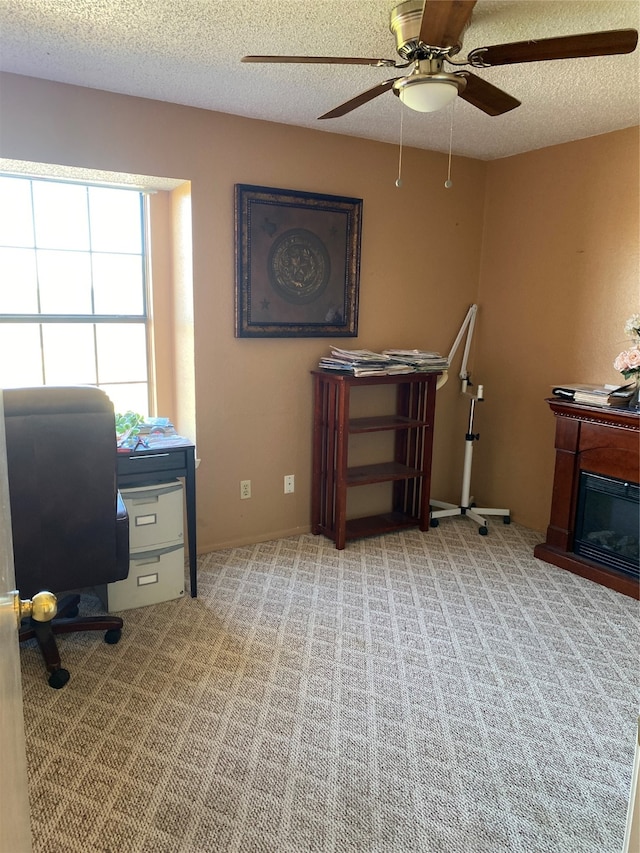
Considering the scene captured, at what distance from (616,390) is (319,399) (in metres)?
1.63

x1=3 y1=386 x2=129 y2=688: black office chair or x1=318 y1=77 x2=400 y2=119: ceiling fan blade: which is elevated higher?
x1=318 y1=77 x2=400 y2=119: ceiling fan blade

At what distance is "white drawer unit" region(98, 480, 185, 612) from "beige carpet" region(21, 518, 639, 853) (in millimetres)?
83

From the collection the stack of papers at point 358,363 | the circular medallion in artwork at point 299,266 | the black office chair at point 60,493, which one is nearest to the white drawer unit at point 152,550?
the black office chair at point 60,493

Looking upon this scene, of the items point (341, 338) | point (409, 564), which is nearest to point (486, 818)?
point (409, 564)

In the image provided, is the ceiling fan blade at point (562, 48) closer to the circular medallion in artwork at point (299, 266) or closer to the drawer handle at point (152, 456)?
the circular medallion in artwork at point (299, 266)

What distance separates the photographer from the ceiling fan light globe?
1.77 metres

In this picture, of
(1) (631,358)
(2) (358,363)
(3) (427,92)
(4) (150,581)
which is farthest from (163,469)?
(1) (631,358)

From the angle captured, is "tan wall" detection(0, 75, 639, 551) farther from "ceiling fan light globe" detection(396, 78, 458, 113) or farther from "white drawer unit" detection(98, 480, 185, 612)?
"ceiling fan light globe" detection(396, 78, 458, 113)

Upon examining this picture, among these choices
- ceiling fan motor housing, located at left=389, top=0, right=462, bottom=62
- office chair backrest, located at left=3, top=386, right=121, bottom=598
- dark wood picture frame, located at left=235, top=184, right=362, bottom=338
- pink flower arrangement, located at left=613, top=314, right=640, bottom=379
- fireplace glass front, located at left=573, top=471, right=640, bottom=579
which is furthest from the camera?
dark wood picture frame, located at left=235, top=184, right=362, bottom=338

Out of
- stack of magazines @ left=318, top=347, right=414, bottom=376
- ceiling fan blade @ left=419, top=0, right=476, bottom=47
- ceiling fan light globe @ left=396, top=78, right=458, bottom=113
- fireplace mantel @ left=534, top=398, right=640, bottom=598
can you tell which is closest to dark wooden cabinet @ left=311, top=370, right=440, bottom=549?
stack of magazines @ left=318, top=347, right=414, bottom=376

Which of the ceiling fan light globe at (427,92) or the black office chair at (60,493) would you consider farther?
the black office chair at (60,493)

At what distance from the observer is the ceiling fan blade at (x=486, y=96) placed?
1845 millimetres

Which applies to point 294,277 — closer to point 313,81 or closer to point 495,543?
point 313,81

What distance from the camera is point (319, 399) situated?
3.47m
